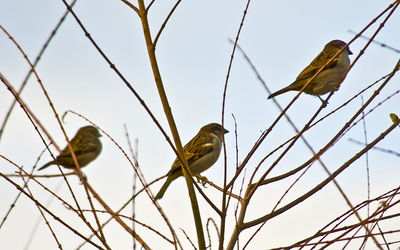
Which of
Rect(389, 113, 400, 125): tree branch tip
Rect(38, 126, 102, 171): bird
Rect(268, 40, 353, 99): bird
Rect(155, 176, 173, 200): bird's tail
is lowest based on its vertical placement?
Rect(389, 113, 400, 125): tree branch tip

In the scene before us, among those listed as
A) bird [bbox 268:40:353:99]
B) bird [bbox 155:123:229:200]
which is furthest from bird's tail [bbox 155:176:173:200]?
bird [bbox 268:40:353:99]

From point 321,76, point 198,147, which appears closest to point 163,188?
point 198,147

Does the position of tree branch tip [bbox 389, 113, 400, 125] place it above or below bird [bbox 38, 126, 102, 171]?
below

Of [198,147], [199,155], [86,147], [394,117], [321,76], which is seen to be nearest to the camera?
[394,117]

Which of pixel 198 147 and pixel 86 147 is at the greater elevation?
pixel 86 147

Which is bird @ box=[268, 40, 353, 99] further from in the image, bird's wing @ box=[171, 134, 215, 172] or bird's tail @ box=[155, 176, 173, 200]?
bird's tail @ box=[155, 176, 173, 200]

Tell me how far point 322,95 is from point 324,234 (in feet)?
16.7

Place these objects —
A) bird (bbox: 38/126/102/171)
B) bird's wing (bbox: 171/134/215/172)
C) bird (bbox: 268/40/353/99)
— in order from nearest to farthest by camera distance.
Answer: bird (bbox: 268/40/353/99)
bird's wing (bbox: 171/134/215/172)
bird (bbox: 38/126/102/171)

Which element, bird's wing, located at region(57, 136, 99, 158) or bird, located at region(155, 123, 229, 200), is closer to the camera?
bird, located at region(155, 123, 229, 200)

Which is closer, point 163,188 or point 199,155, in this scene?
point 163,188

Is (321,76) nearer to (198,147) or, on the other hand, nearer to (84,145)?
(198,147)

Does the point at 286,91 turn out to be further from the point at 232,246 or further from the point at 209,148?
the point at 232,246

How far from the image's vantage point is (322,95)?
7.54m

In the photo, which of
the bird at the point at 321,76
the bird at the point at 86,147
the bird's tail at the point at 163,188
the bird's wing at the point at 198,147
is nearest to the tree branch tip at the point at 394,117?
the bird at the point at 321,76
